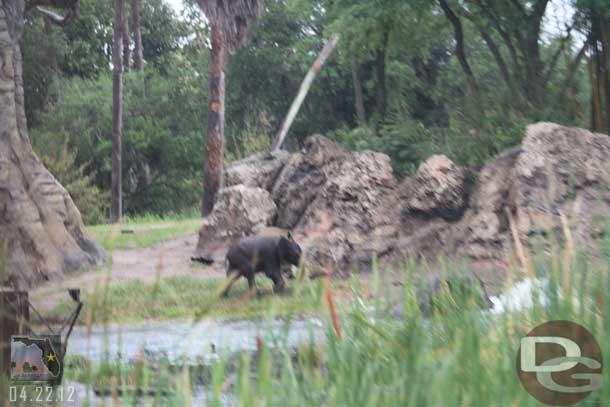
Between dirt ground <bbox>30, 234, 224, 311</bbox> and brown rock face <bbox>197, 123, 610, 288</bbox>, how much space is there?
1.44 m

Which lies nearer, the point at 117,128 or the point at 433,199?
the point at 433,199

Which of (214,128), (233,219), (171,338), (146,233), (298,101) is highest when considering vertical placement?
(298,101)

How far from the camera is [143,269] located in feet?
39.3

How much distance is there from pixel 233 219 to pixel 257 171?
1.59 m

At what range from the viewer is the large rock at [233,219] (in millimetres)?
12781

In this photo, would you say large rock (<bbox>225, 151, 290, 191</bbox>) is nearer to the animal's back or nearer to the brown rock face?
the brown rock face

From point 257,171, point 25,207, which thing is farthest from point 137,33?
point 25,207

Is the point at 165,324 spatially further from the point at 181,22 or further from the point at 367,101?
the point at 181,22

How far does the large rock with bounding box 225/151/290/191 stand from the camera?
14.1 m

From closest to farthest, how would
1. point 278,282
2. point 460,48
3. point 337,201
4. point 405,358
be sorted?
point 405,358 < point 278,282 < point 337,201 < point 460,48

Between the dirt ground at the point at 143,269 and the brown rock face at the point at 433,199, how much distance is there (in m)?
1.44

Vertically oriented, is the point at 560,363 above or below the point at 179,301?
above

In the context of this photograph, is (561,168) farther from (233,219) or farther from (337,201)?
(233,219)

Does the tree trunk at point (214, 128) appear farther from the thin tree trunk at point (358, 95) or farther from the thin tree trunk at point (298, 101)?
the thin tree trunk at point (358, 95)
